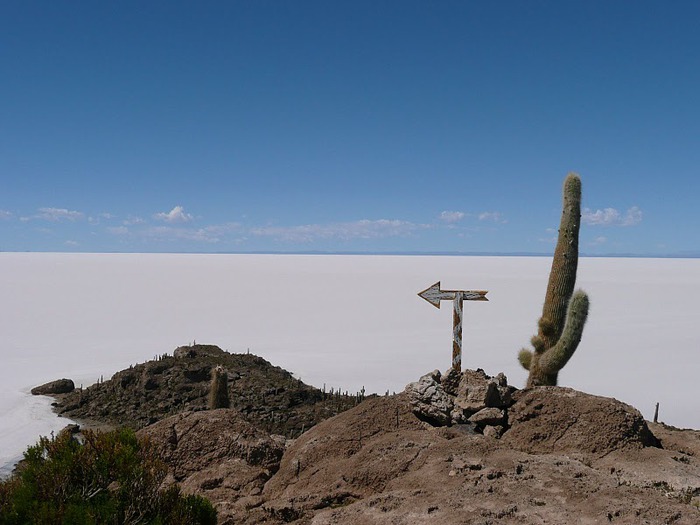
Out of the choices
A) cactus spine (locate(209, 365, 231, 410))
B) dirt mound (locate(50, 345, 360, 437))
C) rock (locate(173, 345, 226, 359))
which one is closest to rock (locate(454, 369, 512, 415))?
cactus spine (locate(209, 365, 231, 410))

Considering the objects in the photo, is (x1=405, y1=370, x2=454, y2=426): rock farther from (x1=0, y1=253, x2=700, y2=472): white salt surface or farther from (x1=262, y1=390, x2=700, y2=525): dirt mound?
(x1=0, y1=253, x2=700, y2=472): white salt surface

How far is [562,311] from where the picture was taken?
439 inches

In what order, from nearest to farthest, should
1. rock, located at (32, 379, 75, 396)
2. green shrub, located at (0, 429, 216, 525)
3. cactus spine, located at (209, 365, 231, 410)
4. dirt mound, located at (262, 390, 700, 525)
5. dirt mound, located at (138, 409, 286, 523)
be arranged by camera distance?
green shrub, located at (0, 429, 216, 525), dirt mound, located at (262, 390, 700, 525), dirt mound, located at (138, 409, 286, 523), cactus spine, located at (209, 365, 231, 410), rock, located at (32, 379, 75, 396)

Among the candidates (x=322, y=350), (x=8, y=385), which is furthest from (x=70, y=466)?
(x=322, y=350)

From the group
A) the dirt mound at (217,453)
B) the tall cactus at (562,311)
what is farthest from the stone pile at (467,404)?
the tall cactus at (562,311)

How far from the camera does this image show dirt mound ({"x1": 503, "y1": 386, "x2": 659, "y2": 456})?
7.36 metres

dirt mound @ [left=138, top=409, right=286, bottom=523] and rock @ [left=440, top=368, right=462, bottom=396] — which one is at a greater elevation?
rock @ [left=440, top=368, right=462, bottom=396]

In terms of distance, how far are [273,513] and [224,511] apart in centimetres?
66

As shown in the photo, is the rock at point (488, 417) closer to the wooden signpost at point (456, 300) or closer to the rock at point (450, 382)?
the rock at point (450, 382)

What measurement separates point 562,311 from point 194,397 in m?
11.5

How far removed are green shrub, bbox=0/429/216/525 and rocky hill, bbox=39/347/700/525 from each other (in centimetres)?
90

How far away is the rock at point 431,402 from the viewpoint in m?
8.15

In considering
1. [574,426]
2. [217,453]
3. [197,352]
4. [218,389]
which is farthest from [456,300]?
[197,352]

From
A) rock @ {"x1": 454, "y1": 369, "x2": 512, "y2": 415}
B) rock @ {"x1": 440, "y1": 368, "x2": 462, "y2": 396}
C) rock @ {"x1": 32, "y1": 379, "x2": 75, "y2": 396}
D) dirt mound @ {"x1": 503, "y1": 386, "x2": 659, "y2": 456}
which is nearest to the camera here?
dirt mound @ {"x1": 503, "y1": 386, "x2": 659, "y2": 456}
